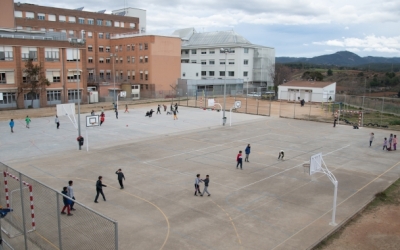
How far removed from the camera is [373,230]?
1536 cm

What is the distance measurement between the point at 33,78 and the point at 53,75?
471 centimetres

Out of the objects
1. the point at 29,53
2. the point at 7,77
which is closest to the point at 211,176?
the point at 7,77

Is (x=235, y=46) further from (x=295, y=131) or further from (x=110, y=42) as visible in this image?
(x=295, y=131)

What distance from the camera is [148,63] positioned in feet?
254

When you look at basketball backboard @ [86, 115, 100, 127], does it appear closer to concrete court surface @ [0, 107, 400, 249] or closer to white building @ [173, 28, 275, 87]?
concrete court surface @ [0, 107, 400, 249]

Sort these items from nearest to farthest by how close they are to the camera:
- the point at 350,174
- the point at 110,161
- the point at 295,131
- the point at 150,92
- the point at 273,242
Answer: the point at 273,242 < the point at 350,174 < the point at 110,161 < the point at 295,131 < the point at 150,92

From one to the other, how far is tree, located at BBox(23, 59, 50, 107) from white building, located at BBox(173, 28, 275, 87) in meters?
44.1

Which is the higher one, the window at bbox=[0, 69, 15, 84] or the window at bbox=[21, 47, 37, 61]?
the window at bbox=[21, 47, 37, 61]

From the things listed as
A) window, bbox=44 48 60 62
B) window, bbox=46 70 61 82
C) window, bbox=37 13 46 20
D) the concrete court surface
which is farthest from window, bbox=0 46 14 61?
window, bbox=37 13 46 20

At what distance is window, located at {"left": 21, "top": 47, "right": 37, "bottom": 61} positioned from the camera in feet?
186

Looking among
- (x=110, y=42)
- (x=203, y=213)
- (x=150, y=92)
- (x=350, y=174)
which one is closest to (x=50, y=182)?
(x=203, y=213)

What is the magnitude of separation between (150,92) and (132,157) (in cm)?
5017

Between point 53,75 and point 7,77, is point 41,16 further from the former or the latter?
point 7,77

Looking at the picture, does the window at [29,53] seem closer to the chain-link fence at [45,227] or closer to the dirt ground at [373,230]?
the chain-link fence at [45,227]
